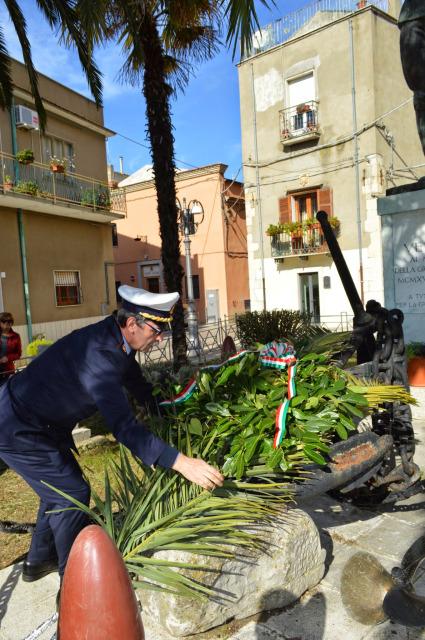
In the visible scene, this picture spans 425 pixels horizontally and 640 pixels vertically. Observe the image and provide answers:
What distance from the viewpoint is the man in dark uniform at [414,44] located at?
91.1 inches

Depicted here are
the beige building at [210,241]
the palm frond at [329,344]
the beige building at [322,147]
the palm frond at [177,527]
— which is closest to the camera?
the palm frond at [177,527]

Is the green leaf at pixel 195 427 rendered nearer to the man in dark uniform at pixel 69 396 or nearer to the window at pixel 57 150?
the man in dark uniform at pixel 69 396

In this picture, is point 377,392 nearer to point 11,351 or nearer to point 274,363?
point 274,363

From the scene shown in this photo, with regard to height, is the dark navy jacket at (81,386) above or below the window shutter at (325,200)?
below

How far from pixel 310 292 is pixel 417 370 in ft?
45.5

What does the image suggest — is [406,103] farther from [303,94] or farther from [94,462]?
[94,462]

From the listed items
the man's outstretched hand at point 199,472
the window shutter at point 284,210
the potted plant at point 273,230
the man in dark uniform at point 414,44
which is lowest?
the man's outstretched hand at point 199,472

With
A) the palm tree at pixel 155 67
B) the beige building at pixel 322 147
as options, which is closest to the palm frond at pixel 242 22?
the palm tree at pixel 155 67

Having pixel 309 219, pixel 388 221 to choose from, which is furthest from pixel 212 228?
pixel 388 221

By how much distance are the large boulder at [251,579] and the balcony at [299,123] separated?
18760mm

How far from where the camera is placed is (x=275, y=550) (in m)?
2.48

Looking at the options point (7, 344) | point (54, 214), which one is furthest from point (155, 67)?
point (54, 214)

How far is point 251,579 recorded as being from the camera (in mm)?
2428

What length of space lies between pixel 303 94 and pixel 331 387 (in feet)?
64.6
